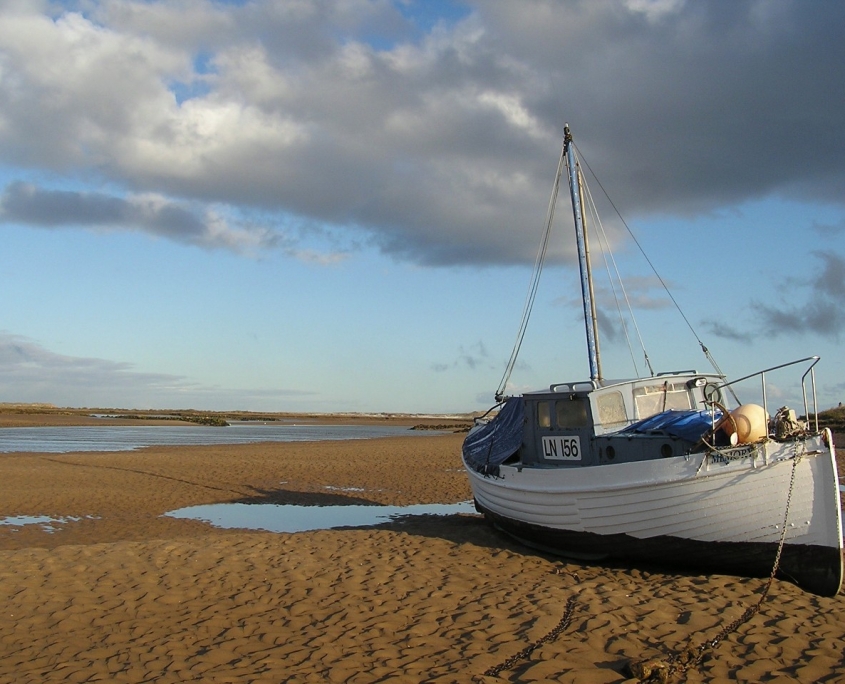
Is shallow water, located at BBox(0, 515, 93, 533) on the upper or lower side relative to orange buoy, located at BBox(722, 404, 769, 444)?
lower

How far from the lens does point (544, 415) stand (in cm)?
1460

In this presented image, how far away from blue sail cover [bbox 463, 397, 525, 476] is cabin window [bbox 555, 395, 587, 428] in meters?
1.09

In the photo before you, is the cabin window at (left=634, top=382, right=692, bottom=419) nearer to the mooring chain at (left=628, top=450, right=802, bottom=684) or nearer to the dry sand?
the dry sand

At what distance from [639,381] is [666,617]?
5793 millimetres

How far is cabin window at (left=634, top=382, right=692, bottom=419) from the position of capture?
14078mm

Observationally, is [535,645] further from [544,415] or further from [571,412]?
[544,415]

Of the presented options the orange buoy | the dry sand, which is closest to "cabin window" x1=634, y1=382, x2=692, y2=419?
the orange buoy

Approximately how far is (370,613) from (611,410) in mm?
6295

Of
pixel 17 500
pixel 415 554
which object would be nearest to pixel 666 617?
pixel 415 554

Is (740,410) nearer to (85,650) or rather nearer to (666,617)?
(666,617)

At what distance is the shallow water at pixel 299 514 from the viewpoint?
18203 millimetres

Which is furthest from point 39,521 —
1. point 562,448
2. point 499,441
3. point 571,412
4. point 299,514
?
point 571,412

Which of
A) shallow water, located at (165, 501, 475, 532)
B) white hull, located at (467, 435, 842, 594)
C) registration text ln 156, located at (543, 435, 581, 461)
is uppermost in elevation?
registration text ln 156, located at (543, 435, 581, 461)

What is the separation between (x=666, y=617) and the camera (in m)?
8.98
